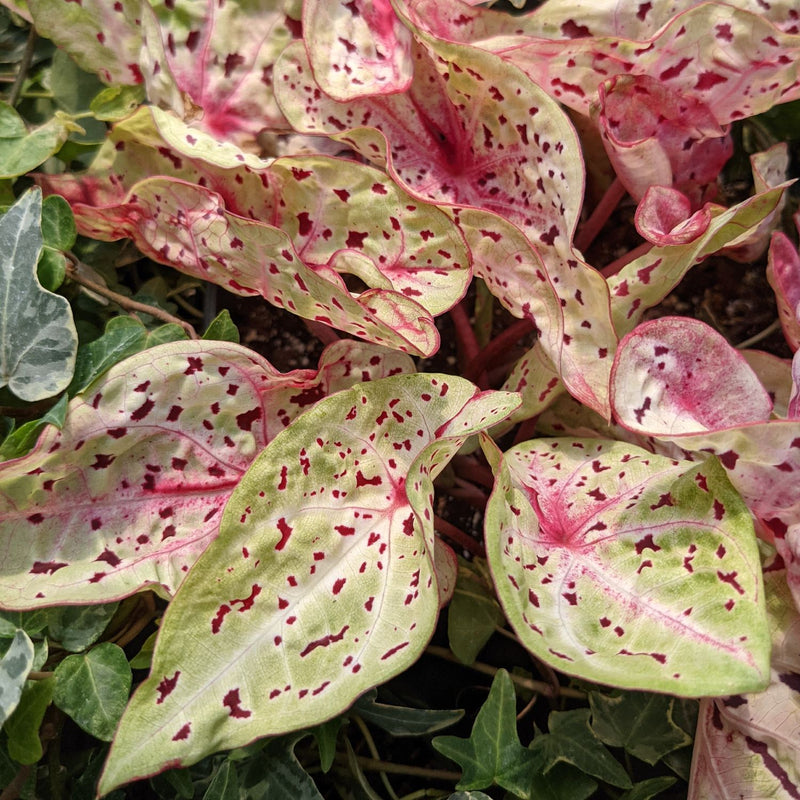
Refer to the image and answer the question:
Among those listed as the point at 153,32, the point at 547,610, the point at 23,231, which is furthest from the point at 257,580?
the point at 153,32

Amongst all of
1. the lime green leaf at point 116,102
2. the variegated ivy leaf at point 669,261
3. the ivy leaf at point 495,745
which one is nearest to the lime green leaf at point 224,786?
the ivy leaf at point 495,745

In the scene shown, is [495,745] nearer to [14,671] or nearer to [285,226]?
[14,671]

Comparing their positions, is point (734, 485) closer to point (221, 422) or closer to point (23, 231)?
point (221, 422)

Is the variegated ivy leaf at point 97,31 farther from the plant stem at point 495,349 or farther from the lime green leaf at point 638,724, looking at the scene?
the lime green leaf at point 638,724

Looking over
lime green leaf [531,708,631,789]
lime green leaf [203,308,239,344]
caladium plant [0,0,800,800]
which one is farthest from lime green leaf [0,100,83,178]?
lime green leaf [531,708,631,789]

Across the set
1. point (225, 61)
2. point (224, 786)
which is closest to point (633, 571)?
point (224, 786)
